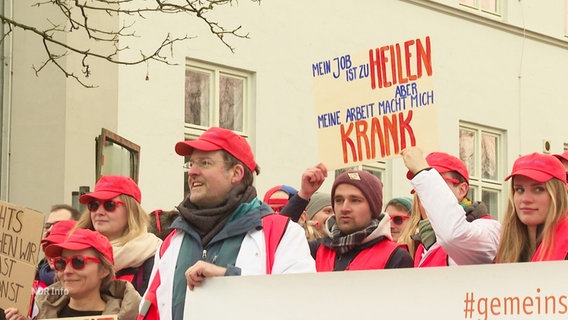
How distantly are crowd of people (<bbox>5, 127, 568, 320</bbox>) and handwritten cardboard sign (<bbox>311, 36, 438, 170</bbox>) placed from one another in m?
0.18

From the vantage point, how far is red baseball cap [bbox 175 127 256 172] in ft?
21.0

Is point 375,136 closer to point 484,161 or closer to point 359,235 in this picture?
point 359,235

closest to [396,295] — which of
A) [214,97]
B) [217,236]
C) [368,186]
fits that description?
[217,236]

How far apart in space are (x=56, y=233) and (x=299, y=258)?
99.5 inches

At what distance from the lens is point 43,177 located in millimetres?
14688

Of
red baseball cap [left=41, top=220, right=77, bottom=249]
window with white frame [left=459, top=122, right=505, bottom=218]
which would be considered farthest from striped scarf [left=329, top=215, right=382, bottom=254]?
window with white frame [left=459, top=122, right=505, bottom=218]

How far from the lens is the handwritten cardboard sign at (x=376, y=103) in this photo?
6.80 m

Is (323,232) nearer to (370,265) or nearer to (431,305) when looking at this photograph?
Result: (370,265)

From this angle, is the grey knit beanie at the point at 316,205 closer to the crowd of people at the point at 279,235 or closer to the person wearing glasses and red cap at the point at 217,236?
the crowd of people at the point at 279,235

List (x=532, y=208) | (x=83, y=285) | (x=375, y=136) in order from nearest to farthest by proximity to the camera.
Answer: (x=532, y=208) < (x=375, y=136) < (x=83, y=285)

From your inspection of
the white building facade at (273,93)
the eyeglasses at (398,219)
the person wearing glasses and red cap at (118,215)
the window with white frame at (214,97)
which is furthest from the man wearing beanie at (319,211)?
the window with white frame at (214,97)

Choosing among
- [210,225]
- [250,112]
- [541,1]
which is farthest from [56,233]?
[541,1]

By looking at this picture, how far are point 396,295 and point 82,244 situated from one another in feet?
6.83

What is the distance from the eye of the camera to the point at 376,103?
7172 mm
